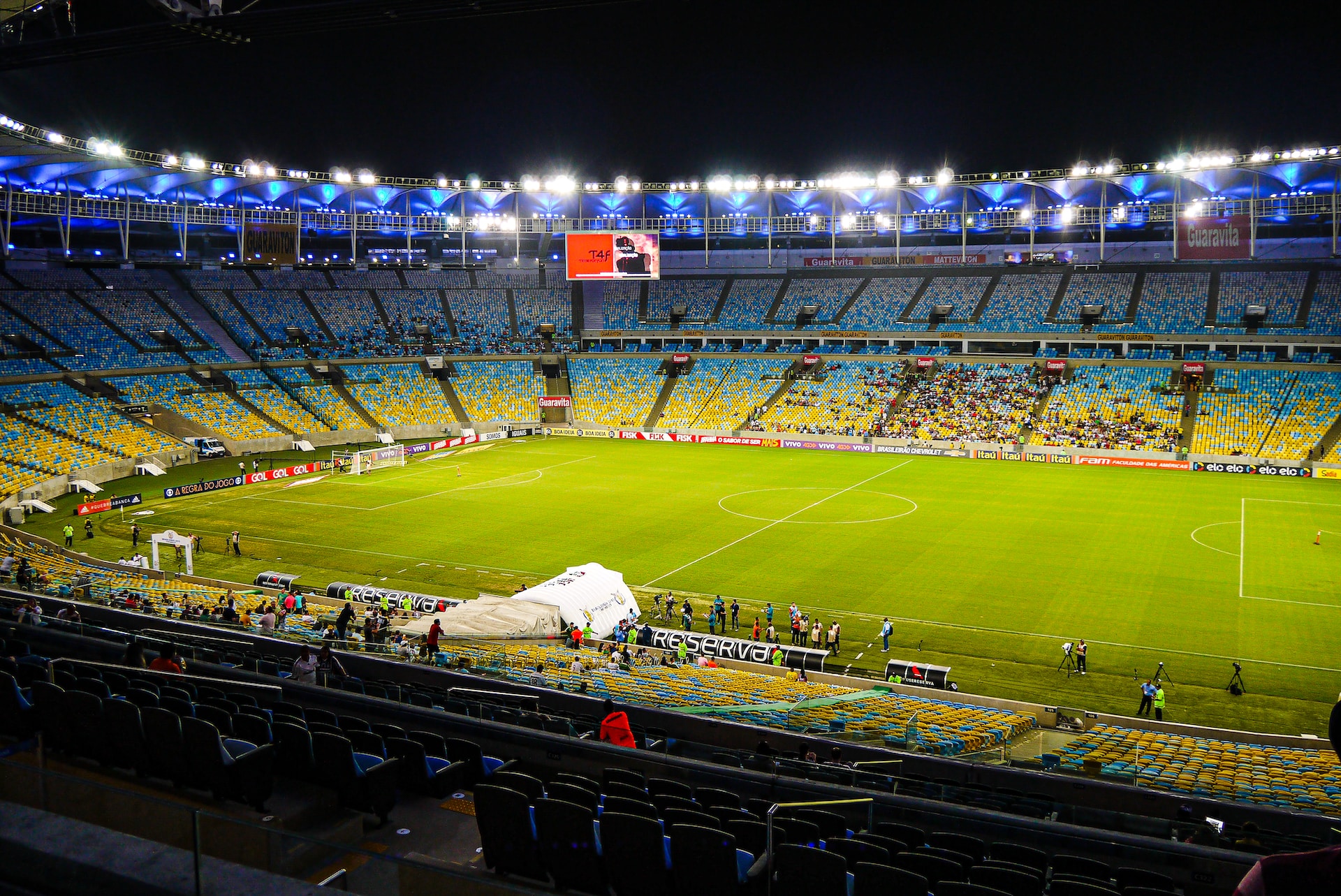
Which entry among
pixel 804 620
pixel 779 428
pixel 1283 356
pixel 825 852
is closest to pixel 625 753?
pixel 825 852

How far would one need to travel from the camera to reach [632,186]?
93.5 meters

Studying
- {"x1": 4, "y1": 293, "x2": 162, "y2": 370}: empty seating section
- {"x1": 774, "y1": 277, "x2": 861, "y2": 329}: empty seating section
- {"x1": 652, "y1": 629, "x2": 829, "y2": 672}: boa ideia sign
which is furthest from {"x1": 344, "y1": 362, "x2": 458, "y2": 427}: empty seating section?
{"x1": 652, "y1": 629, "x2": 829, "y2": 672}: boa ideia sign

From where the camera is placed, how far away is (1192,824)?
9266 millimetres

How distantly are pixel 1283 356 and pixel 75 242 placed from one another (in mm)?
105489

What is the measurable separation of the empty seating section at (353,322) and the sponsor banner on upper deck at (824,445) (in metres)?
39.6

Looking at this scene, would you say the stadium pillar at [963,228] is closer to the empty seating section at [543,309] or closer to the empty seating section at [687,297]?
the empty seating section at [687,297]

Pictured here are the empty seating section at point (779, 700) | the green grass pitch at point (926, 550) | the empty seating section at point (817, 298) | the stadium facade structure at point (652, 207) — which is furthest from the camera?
the empty seating section at point (817, 298)

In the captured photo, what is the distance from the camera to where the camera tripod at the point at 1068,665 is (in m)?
26.8

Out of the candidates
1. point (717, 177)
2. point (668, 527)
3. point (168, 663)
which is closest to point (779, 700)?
point (168, 663)

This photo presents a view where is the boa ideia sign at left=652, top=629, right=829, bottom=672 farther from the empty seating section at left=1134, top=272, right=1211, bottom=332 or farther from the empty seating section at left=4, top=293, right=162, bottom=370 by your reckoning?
the empty seating section at left=1134, top=272, right=1211, bottom=332

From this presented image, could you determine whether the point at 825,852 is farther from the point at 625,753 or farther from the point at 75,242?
the point at 75,242

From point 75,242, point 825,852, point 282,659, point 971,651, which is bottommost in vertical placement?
point 971,651

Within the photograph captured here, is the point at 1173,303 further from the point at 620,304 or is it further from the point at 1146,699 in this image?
the point at 1146,699

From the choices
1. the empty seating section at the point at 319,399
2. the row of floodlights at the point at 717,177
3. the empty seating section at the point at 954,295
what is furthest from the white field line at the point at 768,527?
the empty seating section at the point at 319,399
